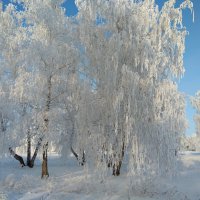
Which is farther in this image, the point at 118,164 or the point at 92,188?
the point at 118,164

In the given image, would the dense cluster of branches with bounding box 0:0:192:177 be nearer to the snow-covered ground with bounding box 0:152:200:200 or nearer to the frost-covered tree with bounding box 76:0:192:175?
the frost-covered tree with bounding box 76:0:192:175

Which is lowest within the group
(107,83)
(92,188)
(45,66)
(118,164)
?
(92,188)

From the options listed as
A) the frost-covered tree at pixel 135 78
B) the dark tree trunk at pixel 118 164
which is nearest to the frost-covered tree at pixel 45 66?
the frost-covered tree at pixel 135 78

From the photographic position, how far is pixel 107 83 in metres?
18.0

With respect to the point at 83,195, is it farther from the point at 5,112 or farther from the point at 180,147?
the point at 5,112

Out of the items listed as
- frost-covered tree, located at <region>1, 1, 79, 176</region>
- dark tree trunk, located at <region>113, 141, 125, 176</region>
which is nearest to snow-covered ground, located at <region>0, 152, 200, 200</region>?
dark tree trunk, located at <region>113, 141, 125, 176</region>

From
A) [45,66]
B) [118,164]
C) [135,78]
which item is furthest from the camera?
[45,66]

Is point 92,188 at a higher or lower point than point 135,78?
lower

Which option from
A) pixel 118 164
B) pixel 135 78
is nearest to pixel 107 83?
pixel 135 78

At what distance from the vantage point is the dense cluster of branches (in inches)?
680

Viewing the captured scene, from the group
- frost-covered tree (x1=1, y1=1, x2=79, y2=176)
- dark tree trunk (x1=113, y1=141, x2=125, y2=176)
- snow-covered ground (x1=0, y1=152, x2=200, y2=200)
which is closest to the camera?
snow-covered ground (x1=0, y1=152, x2=200, y2=200)

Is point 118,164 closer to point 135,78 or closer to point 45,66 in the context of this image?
point 135,78

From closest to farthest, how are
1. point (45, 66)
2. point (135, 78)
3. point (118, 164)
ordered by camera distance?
point (135, 78)
point (118, 164)
point (45, 66)

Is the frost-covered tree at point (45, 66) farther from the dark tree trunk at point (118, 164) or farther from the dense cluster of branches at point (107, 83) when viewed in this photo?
the dark tree trunk at point (118, 164)
